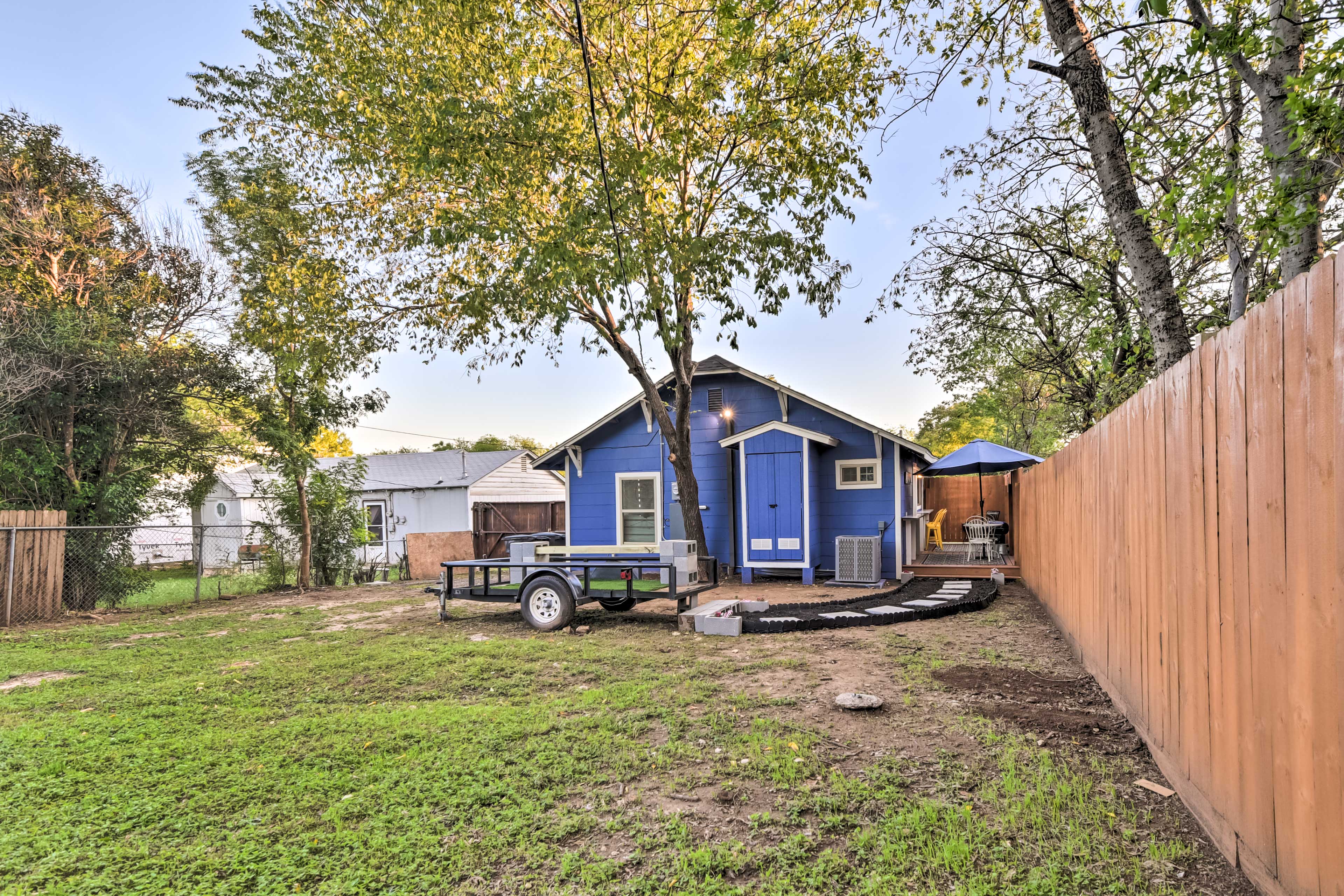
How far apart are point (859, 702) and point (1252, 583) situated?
278cm

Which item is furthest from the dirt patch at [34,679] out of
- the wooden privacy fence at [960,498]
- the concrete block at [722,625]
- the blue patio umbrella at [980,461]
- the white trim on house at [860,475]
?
the wooden privacy fence at [960,498]

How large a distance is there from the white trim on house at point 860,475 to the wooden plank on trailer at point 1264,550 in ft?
34.7

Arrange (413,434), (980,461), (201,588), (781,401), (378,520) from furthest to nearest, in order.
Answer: (413,434)
(378,520)
(201,588)
(781,401)
(980,461)

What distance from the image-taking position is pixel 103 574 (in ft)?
34.2

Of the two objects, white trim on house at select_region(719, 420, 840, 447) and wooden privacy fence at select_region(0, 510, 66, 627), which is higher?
white trim on house at select_region(719, 420, 840, 447)

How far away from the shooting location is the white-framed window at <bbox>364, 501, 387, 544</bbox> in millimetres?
23094

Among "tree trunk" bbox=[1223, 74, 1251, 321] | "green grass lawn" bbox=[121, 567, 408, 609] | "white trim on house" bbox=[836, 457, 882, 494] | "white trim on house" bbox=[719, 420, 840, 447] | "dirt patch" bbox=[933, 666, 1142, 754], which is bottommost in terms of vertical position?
"green grass lawn" bbox=[121, 567, 408, 609]

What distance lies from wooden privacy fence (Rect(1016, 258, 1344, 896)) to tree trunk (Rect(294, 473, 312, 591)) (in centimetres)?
1374

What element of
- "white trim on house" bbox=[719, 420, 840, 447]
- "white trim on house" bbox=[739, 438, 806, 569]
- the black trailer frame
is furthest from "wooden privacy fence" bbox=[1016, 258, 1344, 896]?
"white trim on house" bbox=[719, 420, 840, 447]

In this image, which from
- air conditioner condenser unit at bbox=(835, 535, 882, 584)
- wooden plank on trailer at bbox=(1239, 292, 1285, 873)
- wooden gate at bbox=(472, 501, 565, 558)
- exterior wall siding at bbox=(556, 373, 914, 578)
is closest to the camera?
wooden plank on trailer at bbox=(1239, 292, 1285, 873)

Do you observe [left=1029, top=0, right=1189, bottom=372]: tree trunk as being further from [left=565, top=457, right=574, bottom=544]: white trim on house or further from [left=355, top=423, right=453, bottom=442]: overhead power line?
[left=355, top=423, right=453, bottom=442]: overhead power line

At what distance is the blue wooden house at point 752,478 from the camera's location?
12352 mm

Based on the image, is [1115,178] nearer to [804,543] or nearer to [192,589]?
[804,543]

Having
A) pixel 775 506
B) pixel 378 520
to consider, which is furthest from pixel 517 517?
pixel 775 506
